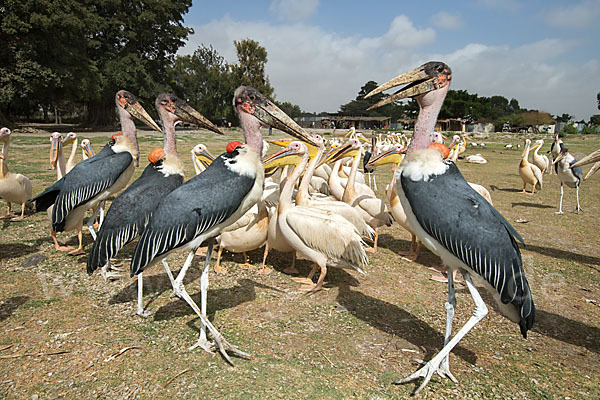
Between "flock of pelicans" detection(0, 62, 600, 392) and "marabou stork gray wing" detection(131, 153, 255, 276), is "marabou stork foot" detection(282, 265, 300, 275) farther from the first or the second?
"marabou stork gray wing" detection(131, 153, 255, 276)

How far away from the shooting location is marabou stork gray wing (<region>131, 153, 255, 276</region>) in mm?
3207

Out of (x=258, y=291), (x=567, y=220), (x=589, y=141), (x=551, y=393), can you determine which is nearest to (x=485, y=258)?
(x=551, y=393)

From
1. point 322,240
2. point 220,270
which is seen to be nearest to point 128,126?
point 220,270

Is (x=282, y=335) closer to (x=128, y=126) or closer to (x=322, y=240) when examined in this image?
(x=322, y=240)

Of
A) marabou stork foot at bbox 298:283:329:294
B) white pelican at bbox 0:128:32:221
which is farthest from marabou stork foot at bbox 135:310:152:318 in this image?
white pelican at bbox 0:128:32:221

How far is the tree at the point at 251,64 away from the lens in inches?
1937

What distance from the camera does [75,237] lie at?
6.39 meters

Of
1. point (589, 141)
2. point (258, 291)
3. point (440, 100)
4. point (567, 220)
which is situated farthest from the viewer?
point (589, 141)

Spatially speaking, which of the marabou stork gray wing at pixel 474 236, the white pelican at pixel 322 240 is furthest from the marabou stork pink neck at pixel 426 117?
the white pelican at pixel 322 240

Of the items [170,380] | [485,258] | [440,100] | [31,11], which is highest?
[31,11]

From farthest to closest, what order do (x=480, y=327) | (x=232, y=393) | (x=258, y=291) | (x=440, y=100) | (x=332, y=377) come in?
(x=258, y=291) → (x=480, y=327) → (x=440, y=100) → (x=332, y=377) → (x=232, y=393)

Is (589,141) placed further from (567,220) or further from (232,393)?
(232,393)

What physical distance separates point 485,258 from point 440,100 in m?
1.51

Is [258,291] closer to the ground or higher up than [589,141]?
closer to the ground
